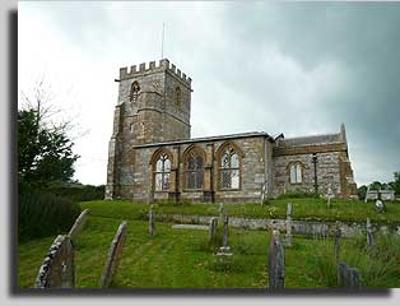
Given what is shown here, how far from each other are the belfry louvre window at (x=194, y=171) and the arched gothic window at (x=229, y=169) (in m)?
0.89

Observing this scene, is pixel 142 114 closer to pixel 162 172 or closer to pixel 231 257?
pixel 162 172

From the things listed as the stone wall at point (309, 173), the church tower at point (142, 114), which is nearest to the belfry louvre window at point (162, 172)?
the church tower at point (142, 114)

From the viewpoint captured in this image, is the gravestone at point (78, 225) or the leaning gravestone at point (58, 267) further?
the gravestone at point (78, 225)

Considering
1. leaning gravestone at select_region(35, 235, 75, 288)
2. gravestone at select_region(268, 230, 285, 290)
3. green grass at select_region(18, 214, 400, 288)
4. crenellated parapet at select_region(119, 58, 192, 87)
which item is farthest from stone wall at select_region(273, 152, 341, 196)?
leaning gravestone at select_region(35, 235, 75, 288)

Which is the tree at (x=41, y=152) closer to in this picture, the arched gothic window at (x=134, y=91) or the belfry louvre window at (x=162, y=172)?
the belfry louvre window at (x=162, y=172)

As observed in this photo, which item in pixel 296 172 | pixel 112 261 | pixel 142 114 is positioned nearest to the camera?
pixel 112 261

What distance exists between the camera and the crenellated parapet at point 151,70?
68.1ft

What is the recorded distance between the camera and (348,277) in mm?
4031

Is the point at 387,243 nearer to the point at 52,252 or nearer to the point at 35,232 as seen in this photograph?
the point at 52,252

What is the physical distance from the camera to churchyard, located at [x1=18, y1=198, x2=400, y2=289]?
14.6 feet

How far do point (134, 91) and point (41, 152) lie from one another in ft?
51.4

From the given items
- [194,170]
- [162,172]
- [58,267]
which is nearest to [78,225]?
[58,267]

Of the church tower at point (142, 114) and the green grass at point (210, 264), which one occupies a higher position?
the church tower at point (142, 114)

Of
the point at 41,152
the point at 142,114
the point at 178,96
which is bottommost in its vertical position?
the point at 41,152
